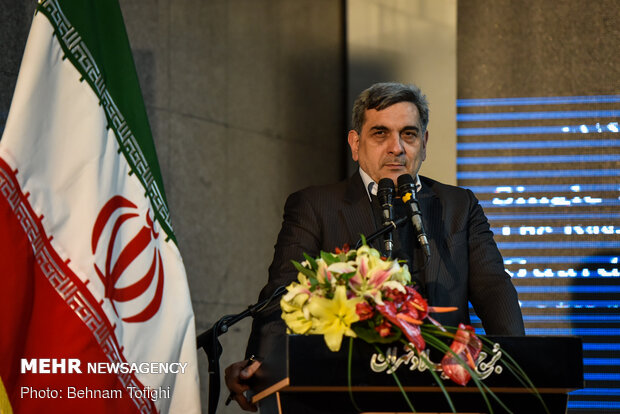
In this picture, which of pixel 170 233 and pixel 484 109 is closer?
pixel 170 233

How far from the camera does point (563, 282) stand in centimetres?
449

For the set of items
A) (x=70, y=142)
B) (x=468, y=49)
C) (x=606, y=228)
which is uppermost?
(x=468, y=49)

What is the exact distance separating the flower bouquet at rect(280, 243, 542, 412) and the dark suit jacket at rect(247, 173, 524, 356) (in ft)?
2.17

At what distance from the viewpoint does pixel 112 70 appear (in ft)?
9.76

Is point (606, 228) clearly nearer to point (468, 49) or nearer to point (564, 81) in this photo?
point (564, 81)

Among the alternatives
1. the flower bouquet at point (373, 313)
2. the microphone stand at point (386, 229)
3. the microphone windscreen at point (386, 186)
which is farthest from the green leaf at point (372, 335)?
the microphone windscreen at point (386, 186)

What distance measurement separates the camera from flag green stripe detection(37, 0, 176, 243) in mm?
2867

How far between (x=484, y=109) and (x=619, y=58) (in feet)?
2.37

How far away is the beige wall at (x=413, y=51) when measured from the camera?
466cm

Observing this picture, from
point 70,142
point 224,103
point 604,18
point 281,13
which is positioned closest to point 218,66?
point 224,103

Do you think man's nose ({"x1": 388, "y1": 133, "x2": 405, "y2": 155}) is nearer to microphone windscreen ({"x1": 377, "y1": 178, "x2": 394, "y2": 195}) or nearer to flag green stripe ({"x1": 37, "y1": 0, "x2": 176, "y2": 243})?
microphone windscreen ({"x1": 377, "y1": 178, "x2": 394, "y2": 195})

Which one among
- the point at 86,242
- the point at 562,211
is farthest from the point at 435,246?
the point at 562,211

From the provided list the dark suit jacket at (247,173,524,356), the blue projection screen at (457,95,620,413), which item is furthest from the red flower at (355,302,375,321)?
the blue projection screen at (457,95,620,413)

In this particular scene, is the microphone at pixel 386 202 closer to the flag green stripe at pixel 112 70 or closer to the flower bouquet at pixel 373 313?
the flower bouquet at pixel 373 313
